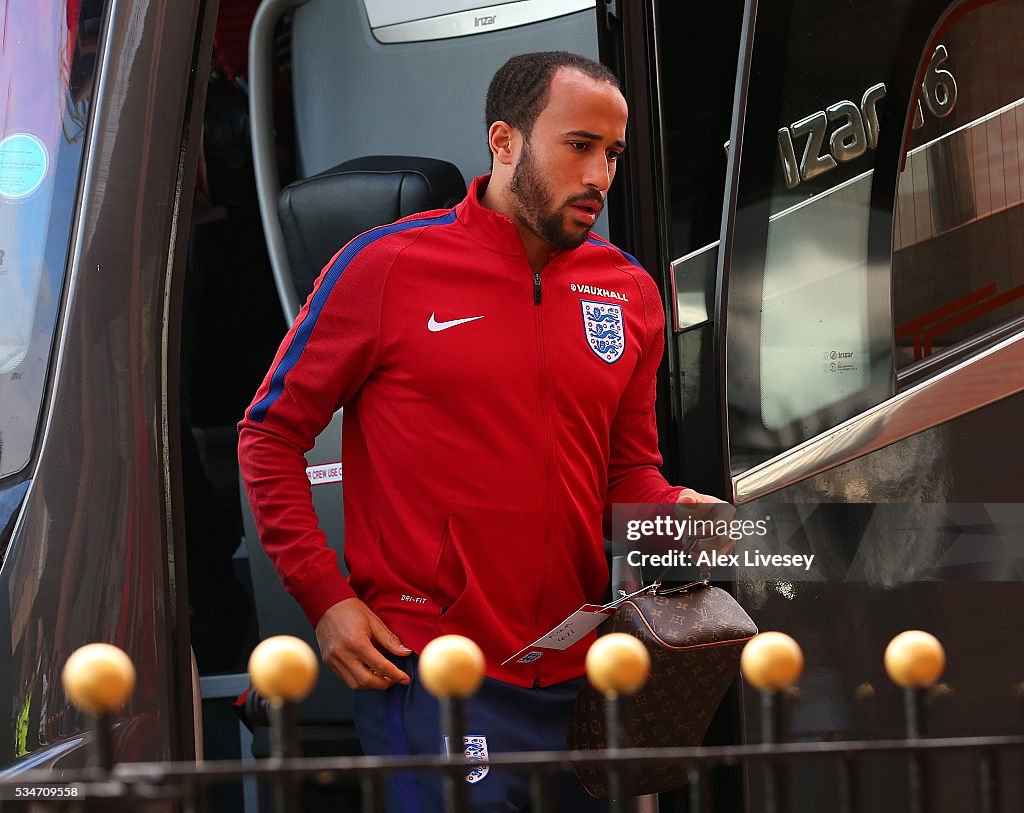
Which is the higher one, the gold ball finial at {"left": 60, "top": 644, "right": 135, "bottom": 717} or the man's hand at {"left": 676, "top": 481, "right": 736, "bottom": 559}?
the man's hand at {"left": 676, "top": 481, "right": 736, "bottom": 559}

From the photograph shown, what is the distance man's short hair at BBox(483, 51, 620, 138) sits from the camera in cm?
229

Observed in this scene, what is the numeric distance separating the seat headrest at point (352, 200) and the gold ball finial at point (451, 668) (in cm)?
198

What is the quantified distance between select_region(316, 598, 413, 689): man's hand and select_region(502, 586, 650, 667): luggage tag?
0.19 metres

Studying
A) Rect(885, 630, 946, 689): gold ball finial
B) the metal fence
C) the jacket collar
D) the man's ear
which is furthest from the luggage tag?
Rect(885, 630, 946, 689): gold ball finial

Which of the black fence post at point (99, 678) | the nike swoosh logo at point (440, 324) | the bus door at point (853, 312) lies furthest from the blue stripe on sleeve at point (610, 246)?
the black fence post at point (99, 678)

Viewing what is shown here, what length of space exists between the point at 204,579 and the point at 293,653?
293 cm

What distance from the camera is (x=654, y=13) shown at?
2.53 meters

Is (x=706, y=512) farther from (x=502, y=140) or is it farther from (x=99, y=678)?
(x=99, y=678)

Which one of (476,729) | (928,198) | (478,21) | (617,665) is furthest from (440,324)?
(617,665)

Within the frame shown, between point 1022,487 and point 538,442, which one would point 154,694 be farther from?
point 1022,487

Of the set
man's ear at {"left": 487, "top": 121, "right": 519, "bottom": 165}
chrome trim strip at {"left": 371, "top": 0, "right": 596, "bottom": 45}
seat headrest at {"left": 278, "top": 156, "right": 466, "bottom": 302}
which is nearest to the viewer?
man's ear at {"left": 487, "top": 121, "right": 519, "bottom": 165}

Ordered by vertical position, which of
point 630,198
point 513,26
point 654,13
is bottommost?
point 630,198

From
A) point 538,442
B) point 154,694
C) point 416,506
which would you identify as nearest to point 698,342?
point 538,442

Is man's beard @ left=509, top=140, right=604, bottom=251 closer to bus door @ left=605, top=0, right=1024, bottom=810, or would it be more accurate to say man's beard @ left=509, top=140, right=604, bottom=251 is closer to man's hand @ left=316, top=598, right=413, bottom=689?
bus door @ left=605, top=0, right=1024, bottom=810
